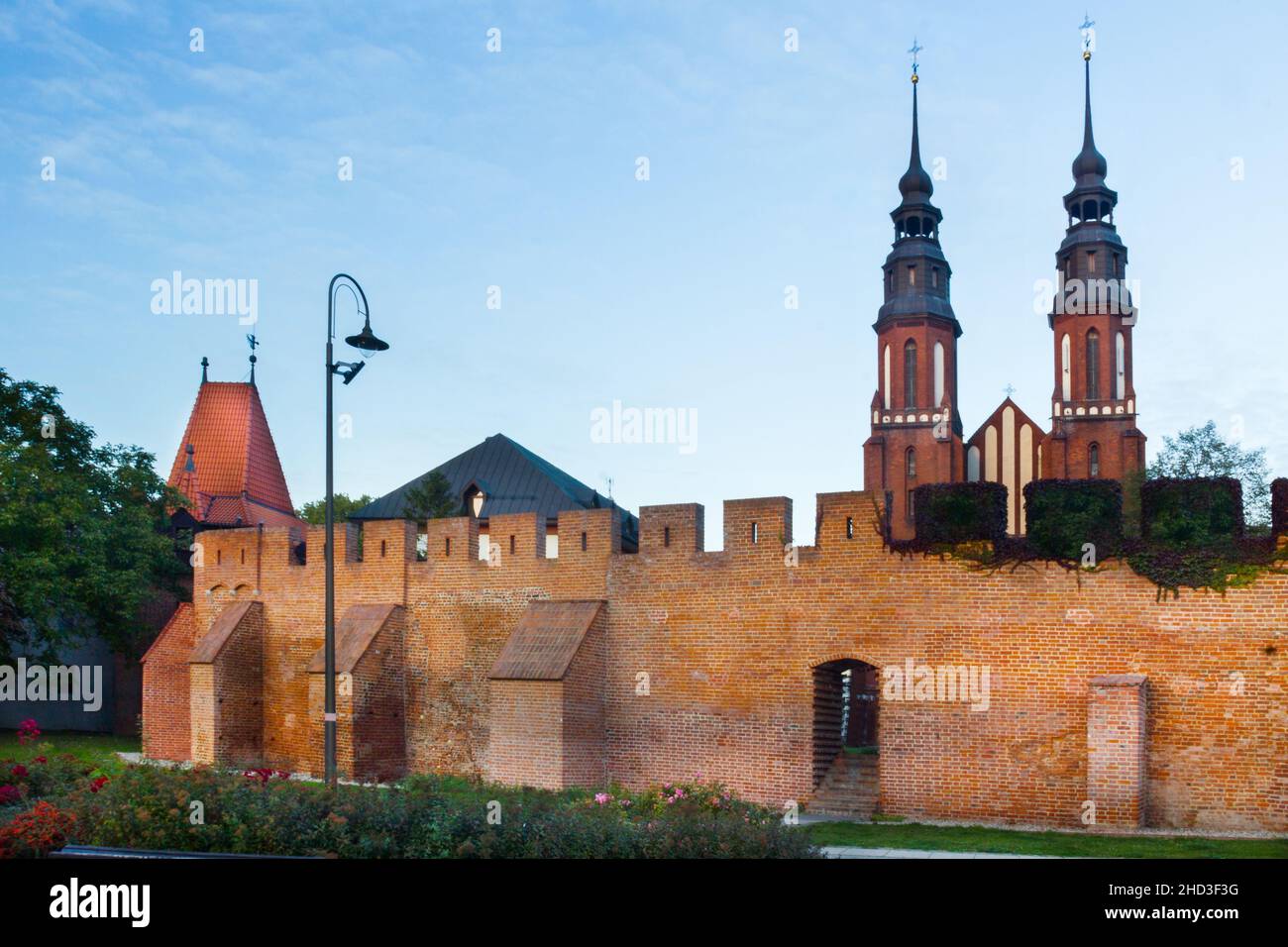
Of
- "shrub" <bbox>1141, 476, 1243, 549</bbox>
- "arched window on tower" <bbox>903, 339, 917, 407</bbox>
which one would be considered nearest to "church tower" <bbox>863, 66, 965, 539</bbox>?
"arched window on tower" <bbox>903, 339, 917, 407</bbox>

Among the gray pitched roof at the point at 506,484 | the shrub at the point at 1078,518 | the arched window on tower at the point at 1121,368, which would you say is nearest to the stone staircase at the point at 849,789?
the shrub at the point at 1078,518

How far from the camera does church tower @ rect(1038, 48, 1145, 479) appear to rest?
50.0 m

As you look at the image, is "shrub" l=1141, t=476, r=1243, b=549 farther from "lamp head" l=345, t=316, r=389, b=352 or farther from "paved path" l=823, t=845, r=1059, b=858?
"lamp head" l=345, t=316, r=389, b=352

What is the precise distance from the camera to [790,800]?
18.7 meters

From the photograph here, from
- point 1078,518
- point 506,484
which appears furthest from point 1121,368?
point 1078,518

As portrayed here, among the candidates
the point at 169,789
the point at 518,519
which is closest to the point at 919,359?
the point at 518,519

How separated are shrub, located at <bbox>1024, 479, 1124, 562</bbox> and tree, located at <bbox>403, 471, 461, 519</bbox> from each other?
728 inches

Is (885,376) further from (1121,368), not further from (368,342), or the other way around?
(368,342)

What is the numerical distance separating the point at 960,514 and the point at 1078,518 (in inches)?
66.3

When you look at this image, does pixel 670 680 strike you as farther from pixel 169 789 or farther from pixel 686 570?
pixel 169 789

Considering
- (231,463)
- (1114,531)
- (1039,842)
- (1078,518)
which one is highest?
(231,463)

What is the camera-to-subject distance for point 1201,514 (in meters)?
16.5
